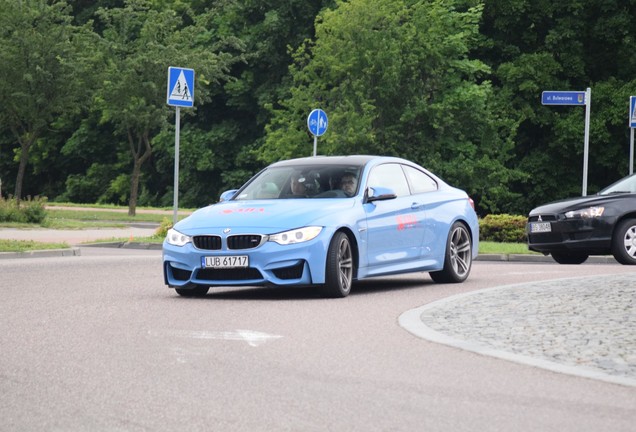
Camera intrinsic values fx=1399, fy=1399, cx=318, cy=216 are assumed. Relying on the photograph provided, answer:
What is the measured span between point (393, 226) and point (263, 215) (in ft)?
6.18

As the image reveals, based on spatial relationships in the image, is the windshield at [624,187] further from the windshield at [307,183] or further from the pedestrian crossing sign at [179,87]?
the pedestrian crossing sign at [179,87]

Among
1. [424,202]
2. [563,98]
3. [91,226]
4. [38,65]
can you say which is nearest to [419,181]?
[424,202]

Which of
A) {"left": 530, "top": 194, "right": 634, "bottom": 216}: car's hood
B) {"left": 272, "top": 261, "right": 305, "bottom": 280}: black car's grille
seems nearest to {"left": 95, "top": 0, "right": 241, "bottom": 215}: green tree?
{"left": 530, "top": 194, "right": 634, "bottom": 216}: car's hood

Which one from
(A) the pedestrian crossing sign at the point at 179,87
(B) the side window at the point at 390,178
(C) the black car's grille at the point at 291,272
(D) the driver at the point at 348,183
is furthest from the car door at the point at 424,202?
(A) the pedestrian crossing sign at the point at 179,87

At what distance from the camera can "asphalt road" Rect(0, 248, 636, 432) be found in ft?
24.8

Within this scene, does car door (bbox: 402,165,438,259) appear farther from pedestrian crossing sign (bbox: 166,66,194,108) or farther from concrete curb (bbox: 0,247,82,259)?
pedestrian crossing sign (bbox: 166,66,194,108)

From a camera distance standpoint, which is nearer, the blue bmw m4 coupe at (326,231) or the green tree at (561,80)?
the blue bmw m4 coupe at (326,231)

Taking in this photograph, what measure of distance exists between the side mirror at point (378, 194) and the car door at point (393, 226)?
0.26 feet

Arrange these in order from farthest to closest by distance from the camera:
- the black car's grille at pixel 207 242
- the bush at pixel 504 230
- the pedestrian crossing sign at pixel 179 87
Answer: the bush at pixel 504 230
the pedestrian crossing sign at pixel 179 87
the black car's grille at pixel 207 242

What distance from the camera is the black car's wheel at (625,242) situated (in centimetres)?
2119

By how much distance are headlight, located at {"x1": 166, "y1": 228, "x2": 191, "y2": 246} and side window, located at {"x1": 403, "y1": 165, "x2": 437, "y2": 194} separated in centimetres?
317

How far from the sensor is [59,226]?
112 feet

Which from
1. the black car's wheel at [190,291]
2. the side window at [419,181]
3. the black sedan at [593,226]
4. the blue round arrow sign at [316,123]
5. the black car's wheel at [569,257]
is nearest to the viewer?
the black car's wheel at [190,291]

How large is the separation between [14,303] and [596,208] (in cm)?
1018
